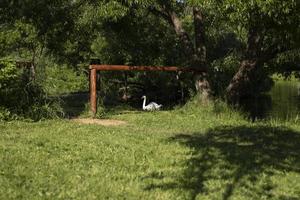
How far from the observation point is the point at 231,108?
1545 centimetres

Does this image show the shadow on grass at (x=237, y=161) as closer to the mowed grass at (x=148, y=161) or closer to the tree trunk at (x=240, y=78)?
the mowed grass at (x=148, y=161)

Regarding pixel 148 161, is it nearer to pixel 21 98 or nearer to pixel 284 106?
pixel 21 98

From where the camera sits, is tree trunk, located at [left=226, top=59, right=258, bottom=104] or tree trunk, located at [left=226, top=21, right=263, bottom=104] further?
tree trunk, located at [left=226, top=59, right=258, bottom=104]

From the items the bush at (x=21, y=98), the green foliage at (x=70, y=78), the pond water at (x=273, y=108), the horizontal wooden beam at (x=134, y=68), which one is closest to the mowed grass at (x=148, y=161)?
the bush at (x=21, y=98)

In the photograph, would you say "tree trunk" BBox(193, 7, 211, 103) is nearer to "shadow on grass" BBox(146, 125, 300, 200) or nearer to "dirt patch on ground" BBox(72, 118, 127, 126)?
"dirt patch on ground" BBox(72, 118, 127, 126)

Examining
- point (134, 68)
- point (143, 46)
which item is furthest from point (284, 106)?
point (134, 68)

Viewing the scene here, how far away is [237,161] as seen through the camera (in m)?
8.63

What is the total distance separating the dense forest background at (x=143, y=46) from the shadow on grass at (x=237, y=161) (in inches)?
78.3

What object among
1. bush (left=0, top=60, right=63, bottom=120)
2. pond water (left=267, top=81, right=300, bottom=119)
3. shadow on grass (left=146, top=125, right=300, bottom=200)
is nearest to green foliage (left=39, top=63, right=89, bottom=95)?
pond water (left=267, top=81, right=300, bottom=119)

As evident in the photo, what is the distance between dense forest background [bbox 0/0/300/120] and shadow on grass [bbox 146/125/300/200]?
1.99 m

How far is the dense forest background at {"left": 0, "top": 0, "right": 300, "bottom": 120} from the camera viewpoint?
37.1 ft

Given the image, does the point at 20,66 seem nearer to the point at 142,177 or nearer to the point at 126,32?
the point at 126,32

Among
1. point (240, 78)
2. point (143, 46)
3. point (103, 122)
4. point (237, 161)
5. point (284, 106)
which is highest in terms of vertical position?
point (143, 46)

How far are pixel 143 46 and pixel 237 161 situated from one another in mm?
17116
